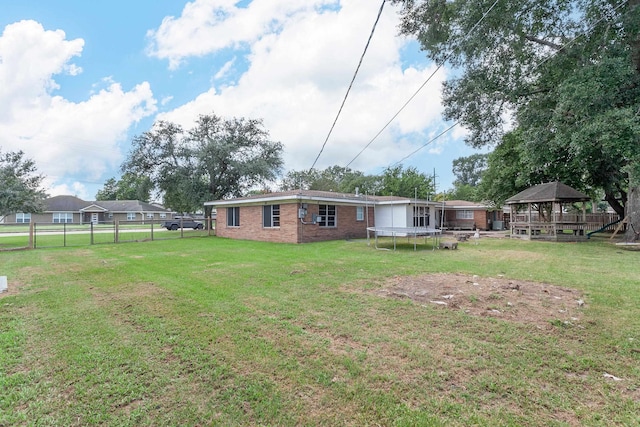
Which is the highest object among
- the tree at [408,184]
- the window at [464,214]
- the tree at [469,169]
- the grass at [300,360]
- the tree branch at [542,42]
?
the tree at [469,169]

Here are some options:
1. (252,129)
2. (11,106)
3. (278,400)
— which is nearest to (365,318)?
(278,400)

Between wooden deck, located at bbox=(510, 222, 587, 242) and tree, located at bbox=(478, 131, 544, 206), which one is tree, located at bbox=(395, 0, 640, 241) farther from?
tree, located at bbox=(478, 131, 544, 206)

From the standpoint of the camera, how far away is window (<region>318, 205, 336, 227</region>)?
668 inches

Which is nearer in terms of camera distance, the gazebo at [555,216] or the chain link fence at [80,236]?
the chain link fence at [80,236]

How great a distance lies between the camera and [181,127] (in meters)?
24.2

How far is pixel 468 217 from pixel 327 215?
16630mm

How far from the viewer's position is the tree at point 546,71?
32.8 ft

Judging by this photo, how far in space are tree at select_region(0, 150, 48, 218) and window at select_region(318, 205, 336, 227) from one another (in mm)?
14200

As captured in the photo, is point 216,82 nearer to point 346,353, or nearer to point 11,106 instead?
point 11,106

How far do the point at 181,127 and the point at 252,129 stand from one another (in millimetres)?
5390

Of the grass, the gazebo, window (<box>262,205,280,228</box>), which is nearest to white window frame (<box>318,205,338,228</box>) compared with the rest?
window (<box>262,205,280,228</box>)

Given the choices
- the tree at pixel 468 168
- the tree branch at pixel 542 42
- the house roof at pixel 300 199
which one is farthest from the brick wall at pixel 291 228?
the tree at pixel 468 168

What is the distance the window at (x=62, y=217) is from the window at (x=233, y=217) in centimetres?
3934

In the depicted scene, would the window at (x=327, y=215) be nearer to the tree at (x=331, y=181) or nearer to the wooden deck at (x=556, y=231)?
the wooden deck at (x=556, y=231)
